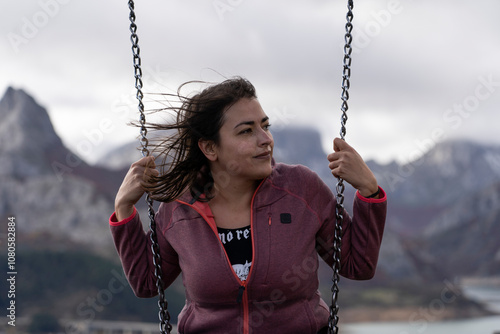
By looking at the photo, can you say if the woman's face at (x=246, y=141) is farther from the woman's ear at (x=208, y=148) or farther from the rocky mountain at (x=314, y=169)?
the rocky mountain at (x=314, y=169)

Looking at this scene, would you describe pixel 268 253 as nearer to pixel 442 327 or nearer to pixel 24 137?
pixel 24 137

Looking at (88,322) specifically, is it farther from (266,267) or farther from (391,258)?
(266,267)

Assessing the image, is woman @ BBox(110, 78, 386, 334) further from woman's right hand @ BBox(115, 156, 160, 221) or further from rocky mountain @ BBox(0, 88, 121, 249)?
rocky mountain @ BBox(0, 88, 121, 249)

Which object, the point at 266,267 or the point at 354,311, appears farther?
the point at 354,311

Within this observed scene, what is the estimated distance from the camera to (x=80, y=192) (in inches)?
3233

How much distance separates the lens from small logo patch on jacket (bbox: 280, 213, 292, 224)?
235 cm


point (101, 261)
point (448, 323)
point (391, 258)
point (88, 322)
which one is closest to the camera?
point (88, 322)

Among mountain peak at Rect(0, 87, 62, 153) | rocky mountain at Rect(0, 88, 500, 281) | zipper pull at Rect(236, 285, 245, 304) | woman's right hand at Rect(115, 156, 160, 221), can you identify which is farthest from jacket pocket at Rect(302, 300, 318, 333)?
mountain peak at Rect(0, 87, 62, 153)

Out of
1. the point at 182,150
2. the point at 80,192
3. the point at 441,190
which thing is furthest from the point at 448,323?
the point at 182,150

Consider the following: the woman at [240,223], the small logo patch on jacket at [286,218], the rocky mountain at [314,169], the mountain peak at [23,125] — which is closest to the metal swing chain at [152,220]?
the woman at [240,223]

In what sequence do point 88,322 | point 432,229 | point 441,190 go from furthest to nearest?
point 441,190, point 432,229, point 88,322

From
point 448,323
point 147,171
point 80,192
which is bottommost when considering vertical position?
point 448,323

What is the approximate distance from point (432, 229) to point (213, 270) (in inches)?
4635

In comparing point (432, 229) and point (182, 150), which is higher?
point (182, 150)
